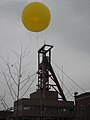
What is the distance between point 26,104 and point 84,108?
10.1 metres

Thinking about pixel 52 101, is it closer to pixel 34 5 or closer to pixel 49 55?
pixel 49 55

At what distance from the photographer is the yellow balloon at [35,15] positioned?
753 cm

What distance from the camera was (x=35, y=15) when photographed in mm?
7551

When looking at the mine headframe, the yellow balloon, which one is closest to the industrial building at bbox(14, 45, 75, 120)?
the mine headframe

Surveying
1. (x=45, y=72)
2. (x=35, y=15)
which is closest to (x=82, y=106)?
(x=45, y=72)

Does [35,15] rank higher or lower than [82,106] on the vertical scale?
lower

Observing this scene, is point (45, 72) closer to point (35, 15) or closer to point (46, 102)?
point (46, 102)

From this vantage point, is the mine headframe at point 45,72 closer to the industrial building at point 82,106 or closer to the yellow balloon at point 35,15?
the industrial building at point 82,106

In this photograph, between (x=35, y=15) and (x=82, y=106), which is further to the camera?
(x=82, y=106)

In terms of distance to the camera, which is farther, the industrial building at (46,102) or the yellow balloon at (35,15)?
the industrial building at (46,102)

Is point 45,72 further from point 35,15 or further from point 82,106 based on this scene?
point 35,15

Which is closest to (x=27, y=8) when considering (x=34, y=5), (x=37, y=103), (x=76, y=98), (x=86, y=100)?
(x=34, y=5)

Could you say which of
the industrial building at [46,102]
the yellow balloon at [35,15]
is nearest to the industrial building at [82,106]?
the industrial building at [46,102]

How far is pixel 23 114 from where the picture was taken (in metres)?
40.9
